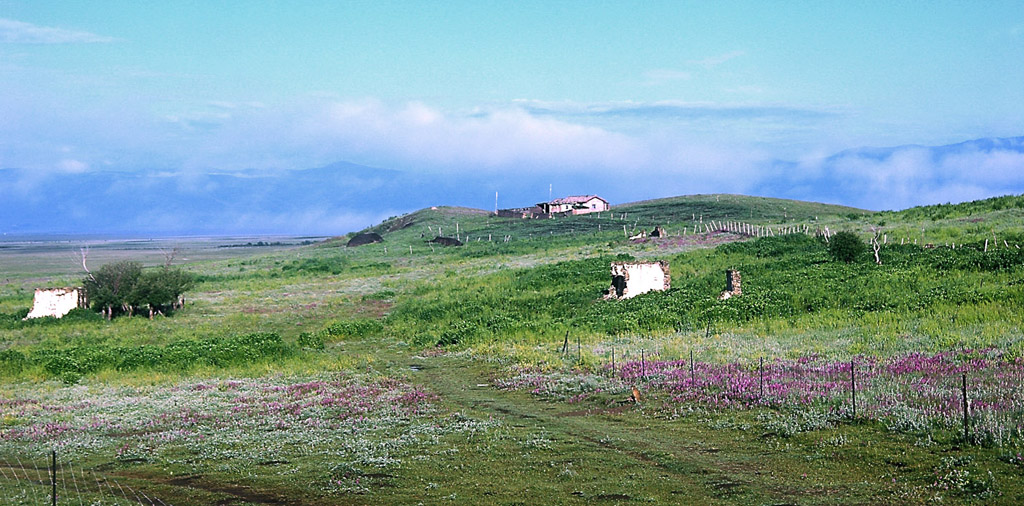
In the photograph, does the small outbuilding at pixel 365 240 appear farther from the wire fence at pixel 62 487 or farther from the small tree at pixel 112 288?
the wire fence at pixel 62 487

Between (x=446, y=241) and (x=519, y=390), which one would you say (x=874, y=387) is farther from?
(x=446, y=241)

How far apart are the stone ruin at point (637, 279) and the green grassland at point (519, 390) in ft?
3.28

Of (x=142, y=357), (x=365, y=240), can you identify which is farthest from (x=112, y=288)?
(x=365, y=240)

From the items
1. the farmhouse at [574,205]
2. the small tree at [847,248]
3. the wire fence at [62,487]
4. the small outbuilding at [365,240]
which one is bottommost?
the wire fence at [62,487]

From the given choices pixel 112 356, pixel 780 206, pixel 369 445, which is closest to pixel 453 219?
pixel 780 206

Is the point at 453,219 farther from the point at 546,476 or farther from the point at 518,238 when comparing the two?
the point at 546,476

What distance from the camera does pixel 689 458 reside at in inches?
653

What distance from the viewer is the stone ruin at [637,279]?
4531 centimetres

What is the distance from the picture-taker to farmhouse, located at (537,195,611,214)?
147m

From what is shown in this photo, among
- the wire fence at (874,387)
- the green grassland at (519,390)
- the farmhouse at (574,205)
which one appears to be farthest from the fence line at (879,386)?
the farmhouse at (574,205)

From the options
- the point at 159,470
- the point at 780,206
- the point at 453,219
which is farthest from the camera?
the point at 453,219

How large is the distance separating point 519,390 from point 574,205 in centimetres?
12280

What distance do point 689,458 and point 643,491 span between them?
94.2 inches

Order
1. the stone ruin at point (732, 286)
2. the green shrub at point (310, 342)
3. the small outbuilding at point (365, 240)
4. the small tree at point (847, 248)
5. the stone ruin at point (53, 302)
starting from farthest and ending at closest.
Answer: the small outbuilding at point (365, 240)
the stone ruin at point (53, 302)
the small tree at point (847, 248)
the stone ruin at point (732, 286)
the green shrub at point (310, 342)
